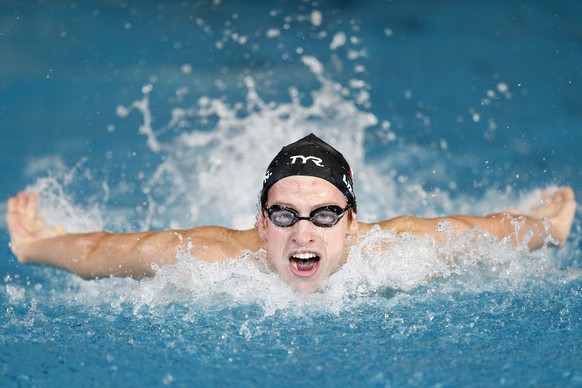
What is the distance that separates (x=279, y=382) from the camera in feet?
7.78

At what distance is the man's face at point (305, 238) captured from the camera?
3.04 m

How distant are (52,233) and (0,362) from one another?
1.27 m

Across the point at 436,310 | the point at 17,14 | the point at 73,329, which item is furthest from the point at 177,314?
the point at 17,14

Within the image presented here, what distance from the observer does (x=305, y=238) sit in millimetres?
3020

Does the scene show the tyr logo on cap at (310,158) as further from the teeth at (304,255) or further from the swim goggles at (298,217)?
the teeth at (304,255)

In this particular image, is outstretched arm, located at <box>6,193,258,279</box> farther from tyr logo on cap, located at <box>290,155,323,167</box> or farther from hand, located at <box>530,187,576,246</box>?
hand, located at <box>530,187,576,246</box>

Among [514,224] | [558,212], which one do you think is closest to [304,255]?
[514,224]

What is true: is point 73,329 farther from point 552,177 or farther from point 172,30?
point 172,30

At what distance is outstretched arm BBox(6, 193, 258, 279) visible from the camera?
331 cm

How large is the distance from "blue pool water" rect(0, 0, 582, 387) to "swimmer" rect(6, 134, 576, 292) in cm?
10

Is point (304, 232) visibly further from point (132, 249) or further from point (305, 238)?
point (132, 249)

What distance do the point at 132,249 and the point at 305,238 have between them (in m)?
0.79

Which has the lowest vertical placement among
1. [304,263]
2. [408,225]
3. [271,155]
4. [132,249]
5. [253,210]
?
[304,263]

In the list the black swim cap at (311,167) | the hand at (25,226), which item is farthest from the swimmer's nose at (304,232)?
the hand at (25,226)
